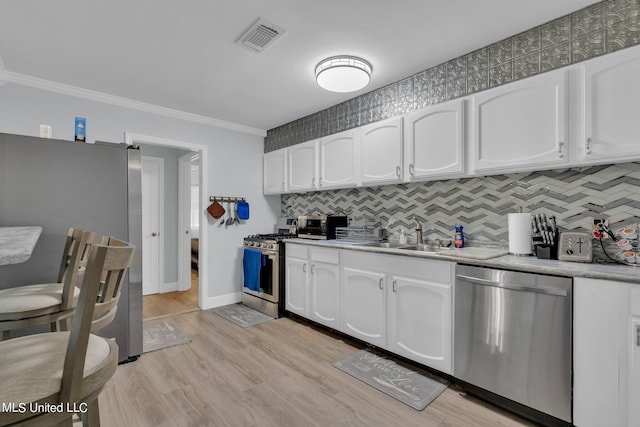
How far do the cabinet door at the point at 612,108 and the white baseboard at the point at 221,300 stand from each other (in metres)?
3.95

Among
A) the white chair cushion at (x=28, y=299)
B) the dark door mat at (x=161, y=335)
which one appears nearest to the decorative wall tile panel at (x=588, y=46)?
the white chair cushion at (x=28, y=299)

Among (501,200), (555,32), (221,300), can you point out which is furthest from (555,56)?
(221,300)

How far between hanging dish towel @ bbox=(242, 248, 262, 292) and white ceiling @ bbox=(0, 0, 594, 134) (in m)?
1.96

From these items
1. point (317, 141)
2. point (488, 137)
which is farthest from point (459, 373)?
point (317, 141)

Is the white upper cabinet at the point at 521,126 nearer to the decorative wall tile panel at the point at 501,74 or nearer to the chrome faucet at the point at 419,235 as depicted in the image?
the decorative wall tile panel at the point at 501,74

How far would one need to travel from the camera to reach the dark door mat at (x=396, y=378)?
2068 millimetres

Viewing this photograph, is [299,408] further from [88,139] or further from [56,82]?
[56,82]

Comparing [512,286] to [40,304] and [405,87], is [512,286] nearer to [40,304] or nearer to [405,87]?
[405,87]

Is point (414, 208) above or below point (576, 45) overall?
below

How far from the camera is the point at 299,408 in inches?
77.8

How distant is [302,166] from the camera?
3.94 meters

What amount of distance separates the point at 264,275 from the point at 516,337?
2693 millimetres

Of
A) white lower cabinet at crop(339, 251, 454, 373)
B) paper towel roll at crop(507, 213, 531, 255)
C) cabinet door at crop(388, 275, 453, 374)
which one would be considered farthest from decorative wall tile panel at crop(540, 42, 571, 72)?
cabinet door at crop(388, 275, 453, 374)

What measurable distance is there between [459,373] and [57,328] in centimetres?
247
